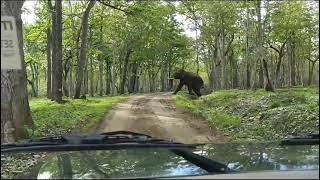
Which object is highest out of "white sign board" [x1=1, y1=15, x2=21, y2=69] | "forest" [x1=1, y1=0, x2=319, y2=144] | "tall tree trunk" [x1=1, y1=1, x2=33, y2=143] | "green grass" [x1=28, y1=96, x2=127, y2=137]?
"forest" [x1=1, y1=0, x2=319, y2=144]

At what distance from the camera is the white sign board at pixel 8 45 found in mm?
3408

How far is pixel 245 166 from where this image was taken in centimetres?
260

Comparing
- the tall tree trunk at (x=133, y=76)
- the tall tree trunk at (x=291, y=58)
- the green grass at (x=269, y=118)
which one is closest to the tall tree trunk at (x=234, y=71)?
the tall tree trunk at (x=291, y=58)

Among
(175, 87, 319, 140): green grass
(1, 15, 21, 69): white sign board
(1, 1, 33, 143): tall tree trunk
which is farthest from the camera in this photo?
(175, 87, 319, 140): green grass

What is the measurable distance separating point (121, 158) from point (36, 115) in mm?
14923

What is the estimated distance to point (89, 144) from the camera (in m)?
2.95

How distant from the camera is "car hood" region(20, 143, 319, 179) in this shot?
2465 mm

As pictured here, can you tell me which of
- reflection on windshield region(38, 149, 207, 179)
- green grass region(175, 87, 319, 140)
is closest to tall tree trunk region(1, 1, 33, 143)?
green grass region(175, 87, 319, 140)

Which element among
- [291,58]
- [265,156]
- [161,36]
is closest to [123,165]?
[265,156]

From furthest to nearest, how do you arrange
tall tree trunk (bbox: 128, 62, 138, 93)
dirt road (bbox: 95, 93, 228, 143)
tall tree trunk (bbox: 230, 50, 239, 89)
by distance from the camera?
tall tree trunk (bbox: 230, 50, 239, 89), tall tree trunk (bbox: 128, 62, 138, 93), dirt road (bbox: 95, 93, 228, 143)

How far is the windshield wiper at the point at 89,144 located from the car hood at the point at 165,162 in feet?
0.21

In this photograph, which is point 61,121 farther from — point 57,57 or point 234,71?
point 234,71

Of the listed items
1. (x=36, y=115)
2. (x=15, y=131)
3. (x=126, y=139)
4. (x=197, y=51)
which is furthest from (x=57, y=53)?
(x=197, y=51)

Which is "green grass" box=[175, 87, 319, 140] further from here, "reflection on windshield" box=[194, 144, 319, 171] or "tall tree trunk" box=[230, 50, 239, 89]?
"tall tree trunk" box=[230, 50, 239, 89]
